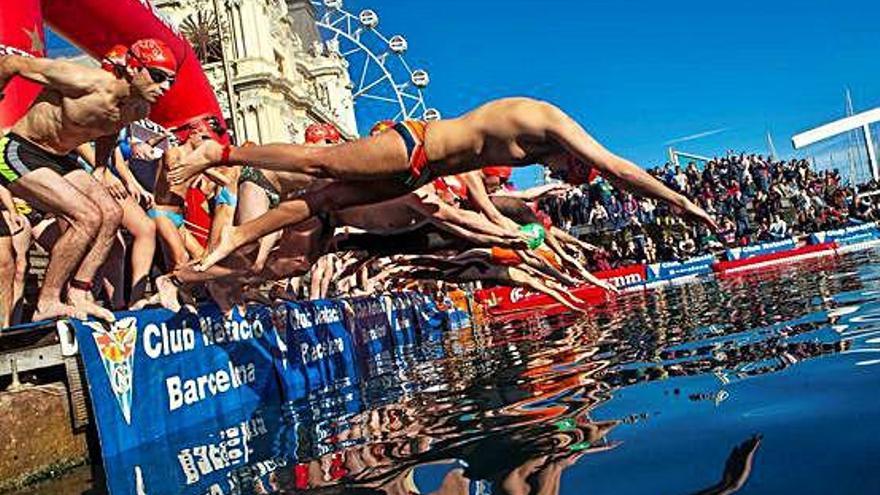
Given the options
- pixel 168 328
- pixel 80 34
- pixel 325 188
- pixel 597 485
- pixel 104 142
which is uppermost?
pixel 80 34

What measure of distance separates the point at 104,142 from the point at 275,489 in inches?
136

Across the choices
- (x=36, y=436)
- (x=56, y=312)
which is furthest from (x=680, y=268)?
(x=36, y=436)

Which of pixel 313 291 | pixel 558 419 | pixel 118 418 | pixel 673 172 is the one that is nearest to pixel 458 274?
pixel 313 291

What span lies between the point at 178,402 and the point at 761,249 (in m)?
19.3

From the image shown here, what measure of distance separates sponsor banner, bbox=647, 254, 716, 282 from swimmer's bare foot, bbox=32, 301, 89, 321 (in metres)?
17.2

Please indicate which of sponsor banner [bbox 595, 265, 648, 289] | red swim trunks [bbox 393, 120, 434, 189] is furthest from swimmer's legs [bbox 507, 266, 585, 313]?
sponsor banner [bbox 595, 265, 648, 289]

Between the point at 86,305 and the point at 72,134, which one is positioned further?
the point at 72,134

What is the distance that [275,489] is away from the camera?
8.71ft

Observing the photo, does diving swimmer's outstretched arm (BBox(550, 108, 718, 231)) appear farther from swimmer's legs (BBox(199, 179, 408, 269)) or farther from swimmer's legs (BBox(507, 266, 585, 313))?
swimmer's legs (BBox(507, 266, 585, 313))

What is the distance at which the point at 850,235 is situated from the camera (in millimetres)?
21562

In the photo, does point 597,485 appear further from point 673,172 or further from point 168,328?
point 673,172

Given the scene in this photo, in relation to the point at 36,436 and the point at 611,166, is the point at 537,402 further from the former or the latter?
the point at 36,436

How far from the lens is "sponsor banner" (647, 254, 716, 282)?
20000mm

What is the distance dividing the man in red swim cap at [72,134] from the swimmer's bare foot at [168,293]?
1.25 feet
